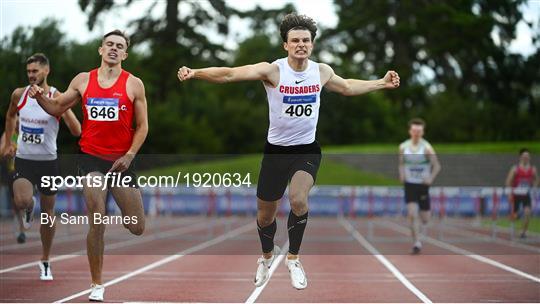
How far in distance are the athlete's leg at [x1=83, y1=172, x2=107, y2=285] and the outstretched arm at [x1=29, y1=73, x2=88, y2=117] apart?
1.91 feet

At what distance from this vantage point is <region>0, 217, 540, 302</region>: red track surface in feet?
31.3

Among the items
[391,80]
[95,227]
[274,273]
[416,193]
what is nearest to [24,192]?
[95,227]

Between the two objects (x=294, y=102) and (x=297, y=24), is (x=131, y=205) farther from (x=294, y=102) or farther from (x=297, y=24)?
(x=297, y=24)

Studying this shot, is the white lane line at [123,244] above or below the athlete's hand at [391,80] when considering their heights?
below

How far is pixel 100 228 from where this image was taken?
26.3 ft

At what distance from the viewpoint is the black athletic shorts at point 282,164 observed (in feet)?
25.1

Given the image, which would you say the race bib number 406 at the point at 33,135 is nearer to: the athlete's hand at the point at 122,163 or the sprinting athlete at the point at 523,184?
the athlete's hand at the point at 122,163

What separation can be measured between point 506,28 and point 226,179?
17.2 metres

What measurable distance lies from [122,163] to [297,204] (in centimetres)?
140

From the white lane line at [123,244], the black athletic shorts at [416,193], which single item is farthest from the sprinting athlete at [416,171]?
the white lane line at [123,244]

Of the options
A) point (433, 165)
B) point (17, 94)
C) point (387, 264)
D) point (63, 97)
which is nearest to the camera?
point (63, 97)

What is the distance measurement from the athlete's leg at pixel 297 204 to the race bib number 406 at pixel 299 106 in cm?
49

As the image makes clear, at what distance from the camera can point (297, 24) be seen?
7391 millimetres

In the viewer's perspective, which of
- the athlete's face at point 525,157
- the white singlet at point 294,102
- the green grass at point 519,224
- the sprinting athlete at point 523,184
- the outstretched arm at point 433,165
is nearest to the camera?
the white singlet at point 294,102
